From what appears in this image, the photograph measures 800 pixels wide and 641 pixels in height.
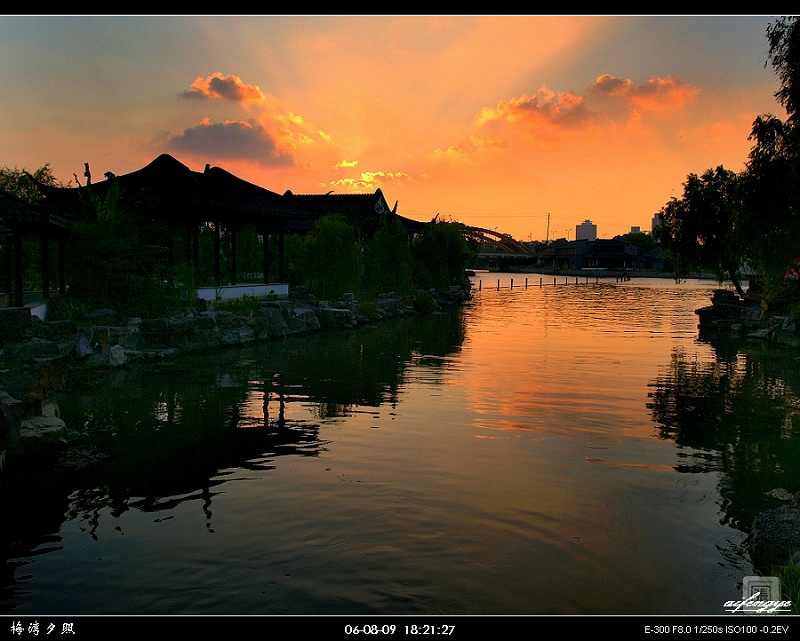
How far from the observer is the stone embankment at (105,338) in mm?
9766

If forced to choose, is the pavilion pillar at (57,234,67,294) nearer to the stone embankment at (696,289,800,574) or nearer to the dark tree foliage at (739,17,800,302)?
the stone embankment at (696,289,800,574)

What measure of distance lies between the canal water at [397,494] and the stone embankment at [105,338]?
0.70 meters

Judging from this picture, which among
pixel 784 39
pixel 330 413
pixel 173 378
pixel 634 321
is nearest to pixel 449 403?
pixel 330 413

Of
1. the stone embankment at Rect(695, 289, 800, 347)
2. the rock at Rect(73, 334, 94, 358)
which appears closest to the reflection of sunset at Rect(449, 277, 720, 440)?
the stone embankment at Rect(695, 289, 800, 347)

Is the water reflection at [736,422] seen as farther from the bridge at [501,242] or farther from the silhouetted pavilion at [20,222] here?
the bridge at [501,242]

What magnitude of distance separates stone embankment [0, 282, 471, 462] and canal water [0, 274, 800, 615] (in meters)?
0.70

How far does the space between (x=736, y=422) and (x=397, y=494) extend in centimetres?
764

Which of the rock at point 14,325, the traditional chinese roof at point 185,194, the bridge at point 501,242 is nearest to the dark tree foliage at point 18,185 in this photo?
the traditional chinese roof at point 185,194

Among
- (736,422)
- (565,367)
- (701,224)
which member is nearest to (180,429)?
(736,422)

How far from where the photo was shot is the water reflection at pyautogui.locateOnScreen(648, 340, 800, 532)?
8.58 meters

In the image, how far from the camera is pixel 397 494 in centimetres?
800

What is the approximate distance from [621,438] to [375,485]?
4.70 metres

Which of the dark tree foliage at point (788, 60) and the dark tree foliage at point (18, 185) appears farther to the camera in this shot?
the dark tree foliage at point (18, 185)

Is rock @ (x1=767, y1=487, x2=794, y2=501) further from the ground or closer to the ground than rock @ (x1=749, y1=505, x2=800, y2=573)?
closer to the ground
